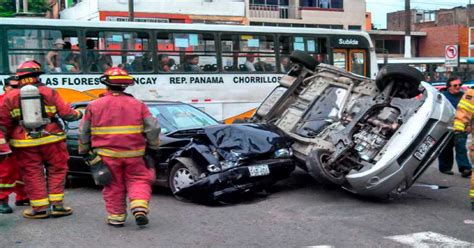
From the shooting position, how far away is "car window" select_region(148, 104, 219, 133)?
327 inches

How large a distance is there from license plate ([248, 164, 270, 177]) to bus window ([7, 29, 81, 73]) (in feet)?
22.8

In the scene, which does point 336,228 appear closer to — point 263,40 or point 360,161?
point 360,161

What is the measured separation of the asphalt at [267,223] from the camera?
18.5ft

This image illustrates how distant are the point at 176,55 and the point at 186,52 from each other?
263 mm

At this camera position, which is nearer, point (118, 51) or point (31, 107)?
point (31, 107)

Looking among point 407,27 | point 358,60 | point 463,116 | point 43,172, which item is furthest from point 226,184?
point 407,27

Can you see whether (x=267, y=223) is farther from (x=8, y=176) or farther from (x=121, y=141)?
(x=8, y=176)

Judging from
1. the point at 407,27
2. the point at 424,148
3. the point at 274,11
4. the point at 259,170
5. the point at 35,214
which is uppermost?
the point at 274,11

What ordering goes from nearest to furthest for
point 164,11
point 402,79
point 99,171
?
point 99,171 → point 402,79 → point 164,11

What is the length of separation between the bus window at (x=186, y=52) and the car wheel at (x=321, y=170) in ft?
23.7

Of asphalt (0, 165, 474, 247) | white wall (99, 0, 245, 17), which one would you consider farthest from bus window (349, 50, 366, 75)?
white wall (99, 0, 245, 17)

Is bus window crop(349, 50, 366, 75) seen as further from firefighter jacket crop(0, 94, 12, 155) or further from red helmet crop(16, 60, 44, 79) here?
firefighter jacket crop(0, 94, 12, 155)

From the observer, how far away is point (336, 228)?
6141 millimetres

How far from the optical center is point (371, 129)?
7.49 meters
